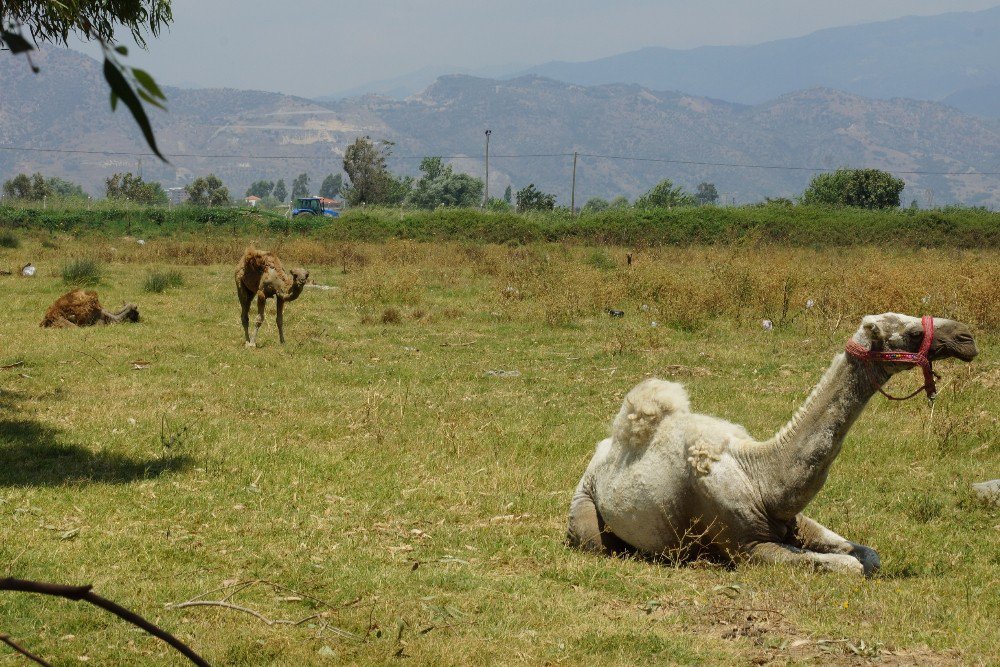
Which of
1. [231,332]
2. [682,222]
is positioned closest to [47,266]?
[231,332]

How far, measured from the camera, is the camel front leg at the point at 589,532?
6.42 meters

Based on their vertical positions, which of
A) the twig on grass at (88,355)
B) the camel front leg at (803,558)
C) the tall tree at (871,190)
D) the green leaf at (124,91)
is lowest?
the twig on grass at (88,355)

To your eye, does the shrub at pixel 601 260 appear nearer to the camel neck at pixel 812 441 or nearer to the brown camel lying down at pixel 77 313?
the brown camel lying down at pixel 77 313

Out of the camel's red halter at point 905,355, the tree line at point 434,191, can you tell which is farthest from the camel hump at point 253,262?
the tree line at point 434,191

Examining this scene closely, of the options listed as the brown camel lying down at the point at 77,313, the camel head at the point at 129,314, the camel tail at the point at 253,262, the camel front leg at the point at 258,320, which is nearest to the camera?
the camel front leg at the point at 258,320

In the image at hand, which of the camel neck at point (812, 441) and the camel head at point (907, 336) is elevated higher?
the camel head at point (907, 336)

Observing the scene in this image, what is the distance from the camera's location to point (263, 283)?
15.3 m

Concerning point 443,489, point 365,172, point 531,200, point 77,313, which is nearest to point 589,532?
point 443,489

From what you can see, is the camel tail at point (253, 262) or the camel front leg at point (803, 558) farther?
the camel tail at point (253, 262)

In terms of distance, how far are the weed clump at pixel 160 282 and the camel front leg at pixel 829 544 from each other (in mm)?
18883

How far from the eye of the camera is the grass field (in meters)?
4.95

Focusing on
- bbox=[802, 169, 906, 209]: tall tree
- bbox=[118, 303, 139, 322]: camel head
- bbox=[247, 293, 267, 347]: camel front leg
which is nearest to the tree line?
bbox=[802, 169, 906, 209]: tall tree

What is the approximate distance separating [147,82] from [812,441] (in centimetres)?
513

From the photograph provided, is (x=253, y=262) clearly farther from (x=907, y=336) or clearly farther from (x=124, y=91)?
(x=124, y=91)
